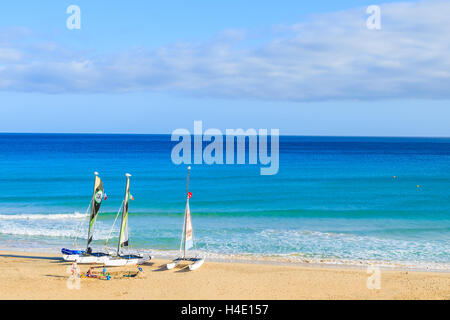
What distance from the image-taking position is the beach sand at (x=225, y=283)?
63.6 ft

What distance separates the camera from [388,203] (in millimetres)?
43688

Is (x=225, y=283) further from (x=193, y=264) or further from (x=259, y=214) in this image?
(x=259, y=214)

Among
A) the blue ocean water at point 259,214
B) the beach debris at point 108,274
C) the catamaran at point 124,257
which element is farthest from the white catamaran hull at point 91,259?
the blue ocean water at point 259,214

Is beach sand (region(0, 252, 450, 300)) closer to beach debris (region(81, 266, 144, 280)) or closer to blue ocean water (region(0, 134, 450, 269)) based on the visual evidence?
beach debris (region(81, 266, 144, 280))

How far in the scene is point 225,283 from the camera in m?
21.0

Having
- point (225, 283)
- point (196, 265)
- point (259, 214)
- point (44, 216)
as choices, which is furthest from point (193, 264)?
point (44, 216)

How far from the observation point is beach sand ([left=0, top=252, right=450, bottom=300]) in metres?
19.4

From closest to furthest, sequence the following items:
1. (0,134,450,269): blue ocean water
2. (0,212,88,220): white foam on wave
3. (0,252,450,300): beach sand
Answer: (0,252,450,300): beach sand → (0,134,450,269): blue ocean water → (0,212,88,220): white foam on wave

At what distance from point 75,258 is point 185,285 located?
277 inches

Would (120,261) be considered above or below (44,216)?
below

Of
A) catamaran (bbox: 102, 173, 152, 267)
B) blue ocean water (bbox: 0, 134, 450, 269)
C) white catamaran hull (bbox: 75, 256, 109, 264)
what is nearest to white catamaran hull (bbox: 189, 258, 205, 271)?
catamaran (bbox: 102, 173, 152, 267)

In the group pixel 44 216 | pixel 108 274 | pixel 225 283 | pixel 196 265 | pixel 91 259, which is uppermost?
pixel 44 216

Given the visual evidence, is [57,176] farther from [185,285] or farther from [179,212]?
[185,285]
